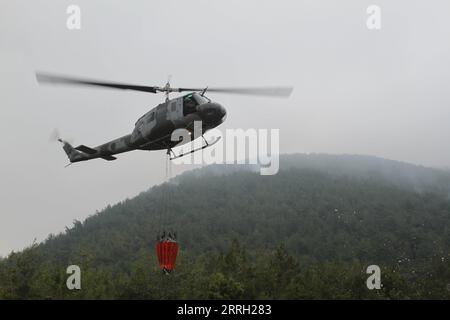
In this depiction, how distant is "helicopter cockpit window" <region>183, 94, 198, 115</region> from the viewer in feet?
75.4

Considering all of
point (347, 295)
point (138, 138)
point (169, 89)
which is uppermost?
point (169, 89)

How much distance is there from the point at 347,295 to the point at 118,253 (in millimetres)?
114652

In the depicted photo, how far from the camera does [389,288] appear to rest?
219 ft

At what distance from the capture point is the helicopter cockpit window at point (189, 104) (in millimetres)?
22987

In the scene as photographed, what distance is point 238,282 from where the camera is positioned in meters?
62.8

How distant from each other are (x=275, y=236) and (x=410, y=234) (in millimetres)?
46786

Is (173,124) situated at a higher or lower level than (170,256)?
higher

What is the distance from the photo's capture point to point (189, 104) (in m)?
23.1

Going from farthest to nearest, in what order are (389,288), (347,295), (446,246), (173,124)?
(446,246) → (389,288) → (347,295) → (173,124)
